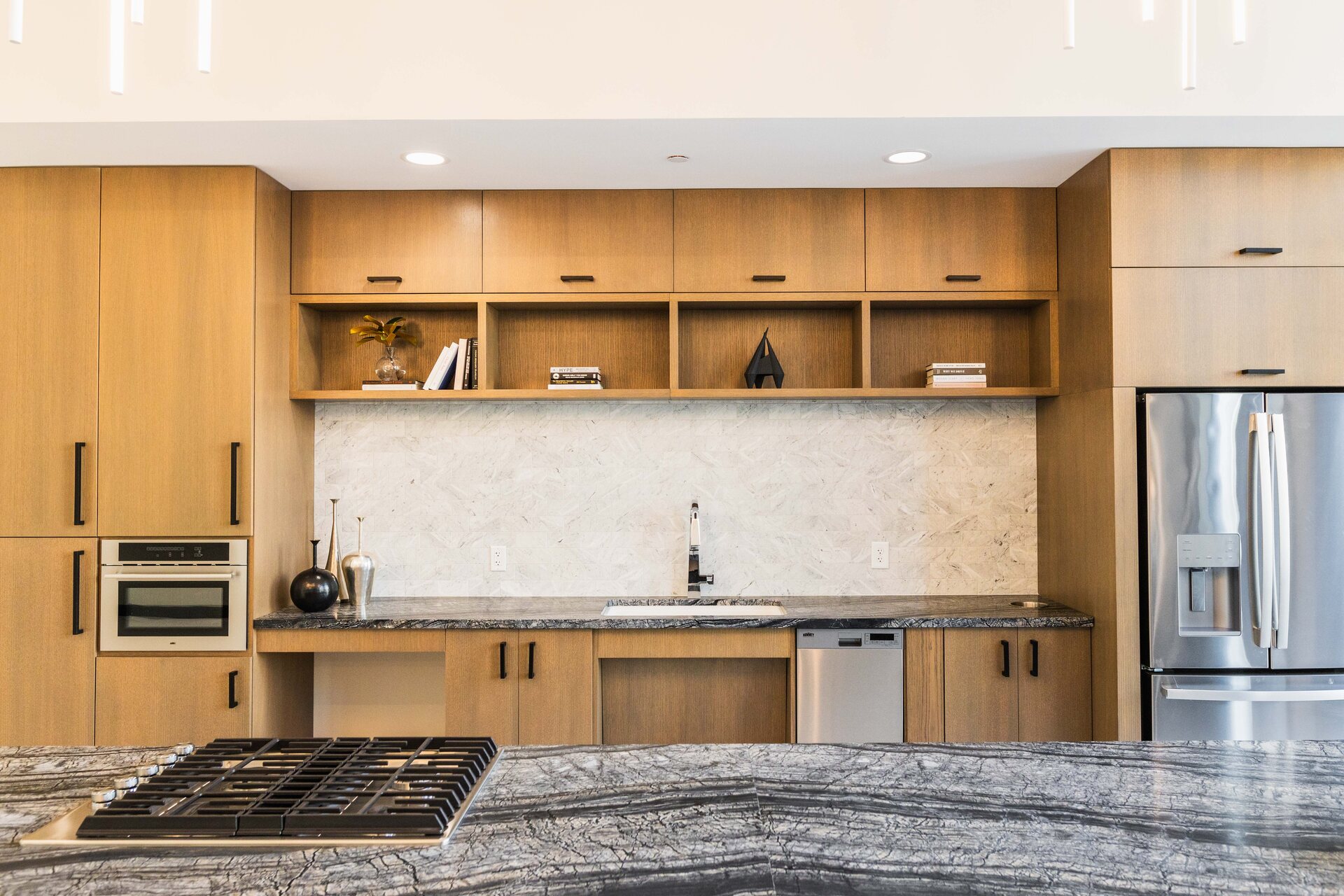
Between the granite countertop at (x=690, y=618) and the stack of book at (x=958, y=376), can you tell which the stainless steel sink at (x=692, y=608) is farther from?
the stack of book at (x=958, y=376)

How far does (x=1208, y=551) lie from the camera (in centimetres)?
281

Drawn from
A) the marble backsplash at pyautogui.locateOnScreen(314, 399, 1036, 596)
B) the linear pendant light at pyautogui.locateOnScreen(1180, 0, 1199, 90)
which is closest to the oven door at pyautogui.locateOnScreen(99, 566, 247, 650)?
the marble backsplash at pyautogui.locateOnScreen(314, 399, 1036, 596)

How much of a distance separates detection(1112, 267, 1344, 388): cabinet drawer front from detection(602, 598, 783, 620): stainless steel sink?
150 cm

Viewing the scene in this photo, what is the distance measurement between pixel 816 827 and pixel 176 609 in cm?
262

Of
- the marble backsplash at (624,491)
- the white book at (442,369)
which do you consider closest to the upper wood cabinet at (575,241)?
the white book at (442,369)

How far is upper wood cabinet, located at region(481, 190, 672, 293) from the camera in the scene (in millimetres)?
3305

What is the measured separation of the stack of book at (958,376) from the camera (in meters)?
3.34

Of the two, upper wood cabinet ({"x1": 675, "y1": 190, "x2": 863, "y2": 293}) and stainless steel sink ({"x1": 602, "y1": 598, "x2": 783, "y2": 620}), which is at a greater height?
upper wood cabinet ({"x1": 675, "y1": 190, "x2": 863, "y2": 293})

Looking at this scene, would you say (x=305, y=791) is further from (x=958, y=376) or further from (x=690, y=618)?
(x=958, y=376)

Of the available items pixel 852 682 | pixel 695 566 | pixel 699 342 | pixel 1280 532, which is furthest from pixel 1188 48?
pixel 695 566

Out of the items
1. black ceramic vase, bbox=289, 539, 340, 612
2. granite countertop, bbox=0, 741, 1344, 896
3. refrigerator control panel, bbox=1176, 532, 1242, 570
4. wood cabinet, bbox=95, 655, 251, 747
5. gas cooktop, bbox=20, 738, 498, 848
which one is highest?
refrigerator control panel, bbox=1176, 532, 1242, 570

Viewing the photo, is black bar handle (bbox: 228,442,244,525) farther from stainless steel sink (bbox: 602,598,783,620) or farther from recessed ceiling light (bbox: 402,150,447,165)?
stainless steel sink (bbox: 602,598,783,620)

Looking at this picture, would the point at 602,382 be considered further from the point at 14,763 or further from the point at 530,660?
the point at 14,763

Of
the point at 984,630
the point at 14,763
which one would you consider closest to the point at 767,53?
the point at 984,630
